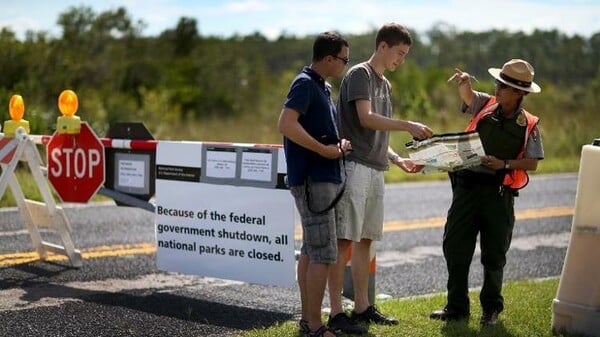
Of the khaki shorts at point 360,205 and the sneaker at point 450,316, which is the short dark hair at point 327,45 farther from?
the sneaker at point 450,316

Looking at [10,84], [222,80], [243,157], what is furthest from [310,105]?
[222,80]

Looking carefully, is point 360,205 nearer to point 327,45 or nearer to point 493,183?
point 493,183

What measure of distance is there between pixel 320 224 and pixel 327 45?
1054 mm

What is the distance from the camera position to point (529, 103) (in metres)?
33.8

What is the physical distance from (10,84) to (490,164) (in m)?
15.7

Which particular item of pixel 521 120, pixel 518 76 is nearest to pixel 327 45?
pixel 518 76

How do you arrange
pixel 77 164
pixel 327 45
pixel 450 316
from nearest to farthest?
pixel 327 45 < pixel 450 316 < pixel 77 164

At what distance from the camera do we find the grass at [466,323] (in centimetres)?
699

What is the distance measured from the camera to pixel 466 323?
7262 millimetres

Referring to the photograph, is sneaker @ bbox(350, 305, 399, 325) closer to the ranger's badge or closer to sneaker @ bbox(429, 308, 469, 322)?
sneaker @ bbox(429, 308, 469, 322)

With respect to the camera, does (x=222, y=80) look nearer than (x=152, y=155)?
No

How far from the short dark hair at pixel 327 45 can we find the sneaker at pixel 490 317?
2.12m

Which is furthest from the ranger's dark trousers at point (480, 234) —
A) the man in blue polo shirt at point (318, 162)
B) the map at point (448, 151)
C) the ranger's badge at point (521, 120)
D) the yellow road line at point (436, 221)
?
the yellow road line at point (436, 221)

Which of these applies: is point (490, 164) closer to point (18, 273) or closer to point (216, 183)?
point (216, 183)
